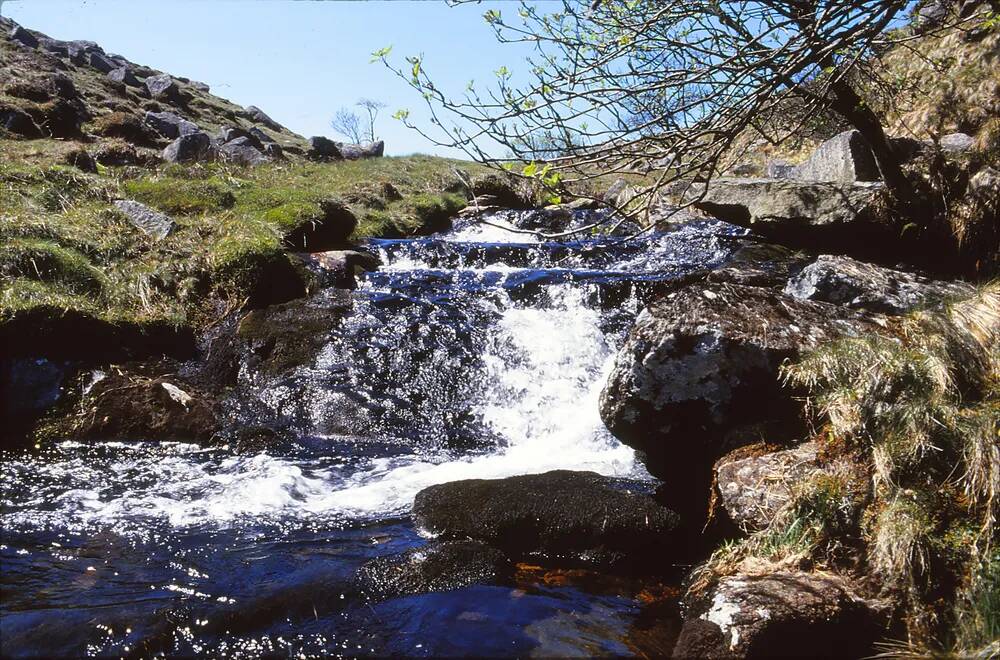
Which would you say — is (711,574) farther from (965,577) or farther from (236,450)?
(236,450)

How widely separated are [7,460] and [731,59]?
22.9 ft

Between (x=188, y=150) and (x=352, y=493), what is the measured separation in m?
19.5

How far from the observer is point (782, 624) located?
3.12 metres

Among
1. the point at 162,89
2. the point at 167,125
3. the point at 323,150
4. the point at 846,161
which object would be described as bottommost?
the point at 846,161

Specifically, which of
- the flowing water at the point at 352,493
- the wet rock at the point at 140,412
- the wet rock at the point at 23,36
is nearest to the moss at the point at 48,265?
the wet rock at the point at 140,412

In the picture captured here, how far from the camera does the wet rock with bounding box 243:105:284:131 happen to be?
4754 cm

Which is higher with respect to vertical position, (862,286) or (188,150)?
(188,150)

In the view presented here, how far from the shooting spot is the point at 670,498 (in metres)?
4.88

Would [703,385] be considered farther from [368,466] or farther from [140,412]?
[140,412]

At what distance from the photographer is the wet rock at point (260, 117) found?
47.5 metres

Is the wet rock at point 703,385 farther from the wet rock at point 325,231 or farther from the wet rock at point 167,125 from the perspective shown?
the wet rock at point 167,125

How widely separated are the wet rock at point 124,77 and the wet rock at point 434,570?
137 feet

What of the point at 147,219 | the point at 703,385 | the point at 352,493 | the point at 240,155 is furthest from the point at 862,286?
the point at 240,155

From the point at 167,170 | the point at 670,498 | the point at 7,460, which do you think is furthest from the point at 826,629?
the point at 167,170
